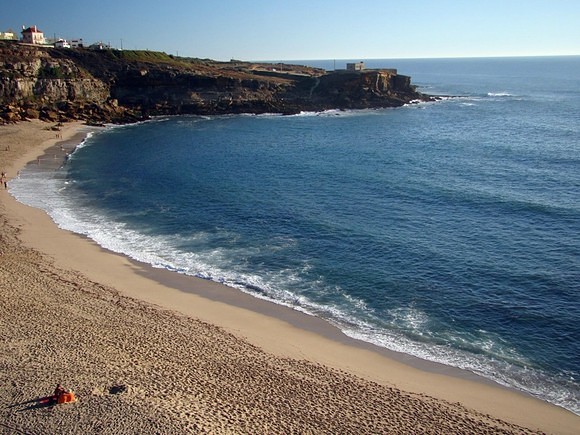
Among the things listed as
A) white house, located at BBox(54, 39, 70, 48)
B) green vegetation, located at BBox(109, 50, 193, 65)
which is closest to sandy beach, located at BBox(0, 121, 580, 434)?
green vegetation, located at BBox(109, 50, 193, 65)

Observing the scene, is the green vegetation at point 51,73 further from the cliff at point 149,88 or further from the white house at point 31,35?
the white house at point 31,35

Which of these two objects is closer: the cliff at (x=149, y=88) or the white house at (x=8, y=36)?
the cliff at (x=149, y=88)

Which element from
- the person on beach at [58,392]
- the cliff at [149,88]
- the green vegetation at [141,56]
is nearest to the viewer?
the person on beach at [58,392]

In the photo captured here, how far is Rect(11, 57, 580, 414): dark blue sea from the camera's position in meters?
27.3

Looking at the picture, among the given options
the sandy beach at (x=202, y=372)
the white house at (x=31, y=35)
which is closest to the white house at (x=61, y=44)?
the white house at (x=31, y=35)

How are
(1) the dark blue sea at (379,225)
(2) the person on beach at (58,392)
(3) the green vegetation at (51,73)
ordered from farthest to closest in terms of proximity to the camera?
(3) the green vegetation at (51,73)
(1) the dark blue sea at (379,225)
(2) the person on beach at (58,392)

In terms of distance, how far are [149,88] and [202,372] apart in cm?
9238

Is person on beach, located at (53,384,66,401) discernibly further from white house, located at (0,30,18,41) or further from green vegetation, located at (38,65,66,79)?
white house, located at (0,30,18,41)

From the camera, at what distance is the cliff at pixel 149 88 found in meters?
90.8

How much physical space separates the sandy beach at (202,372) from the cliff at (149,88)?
214ft

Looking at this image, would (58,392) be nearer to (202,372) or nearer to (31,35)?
(202,372)

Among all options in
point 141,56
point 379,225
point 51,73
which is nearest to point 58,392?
point 379,225

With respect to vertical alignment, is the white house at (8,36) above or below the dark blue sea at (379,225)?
above

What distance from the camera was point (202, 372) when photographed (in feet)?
72.0
